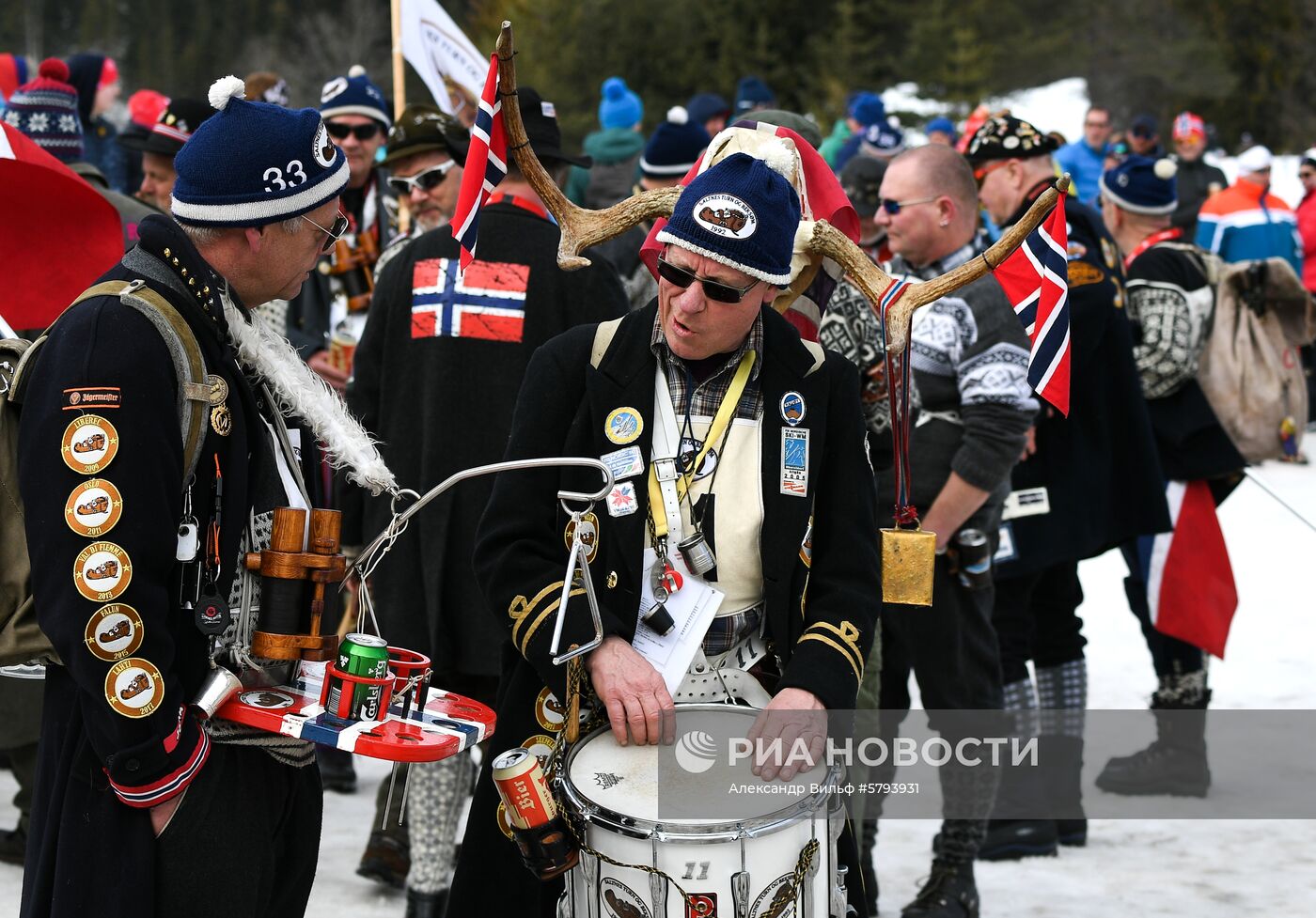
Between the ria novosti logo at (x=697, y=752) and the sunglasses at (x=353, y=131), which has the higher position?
the sunglasses at (x=353, y=131)

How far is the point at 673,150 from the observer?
7.49m

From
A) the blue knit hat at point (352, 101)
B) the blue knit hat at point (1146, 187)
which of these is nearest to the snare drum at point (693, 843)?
the blue knit hat at point (352, 101)

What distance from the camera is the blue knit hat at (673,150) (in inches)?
Result: 293

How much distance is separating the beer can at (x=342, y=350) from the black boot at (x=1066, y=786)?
3344 mm

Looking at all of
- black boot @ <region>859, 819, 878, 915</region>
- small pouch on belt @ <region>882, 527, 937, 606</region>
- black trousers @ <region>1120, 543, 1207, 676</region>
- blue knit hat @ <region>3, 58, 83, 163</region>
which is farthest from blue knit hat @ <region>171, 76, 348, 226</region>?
black trousers @ <region>1120, 543, 1207, 676</region>

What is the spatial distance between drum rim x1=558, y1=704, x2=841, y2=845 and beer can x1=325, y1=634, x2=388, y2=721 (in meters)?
0.46

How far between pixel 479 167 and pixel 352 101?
10.7 ft

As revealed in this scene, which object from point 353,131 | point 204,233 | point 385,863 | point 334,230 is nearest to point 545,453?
point 334,230

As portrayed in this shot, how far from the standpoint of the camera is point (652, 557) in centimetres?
324

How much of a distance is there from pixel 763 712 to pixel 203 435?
1.28 metres

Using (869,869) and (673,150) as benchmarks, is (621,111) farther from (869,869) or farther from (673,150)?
(869,869)

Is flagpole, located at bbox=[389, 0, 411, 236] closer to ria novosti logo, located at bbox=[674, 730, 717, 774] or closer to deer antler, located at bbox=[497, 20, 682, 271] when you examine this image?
deer antler, located at bbox=[497, 20, 682, 271]

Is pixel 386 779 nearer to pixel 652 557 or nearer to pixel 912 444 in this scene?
pixel 912 444

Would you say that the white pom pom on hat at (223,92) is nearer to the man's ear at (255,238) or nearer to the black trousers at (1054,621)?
the man's ear at (255,238)
